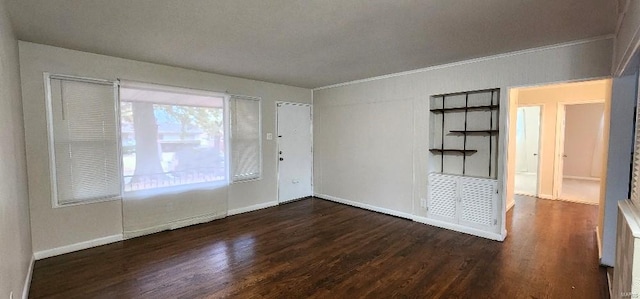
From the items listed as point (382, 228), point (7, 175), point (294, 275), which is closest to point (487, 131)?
point (382, 228)

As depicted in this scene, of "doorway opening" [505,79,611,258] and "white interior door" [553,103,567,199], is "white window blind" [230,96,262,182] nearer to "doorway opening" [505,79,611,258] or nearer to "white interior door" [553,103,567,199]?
"doorway opening" [505,79,611,258]

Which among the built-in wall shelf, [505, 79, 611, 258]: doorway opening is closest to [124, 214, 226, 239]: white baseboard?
the built-in wall shelf

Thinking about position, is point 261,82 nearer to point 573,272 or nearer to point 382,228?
point 382,228

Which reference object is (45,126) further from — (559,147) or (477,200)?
(559,147)

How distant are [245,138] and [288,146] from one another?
0.98 metres

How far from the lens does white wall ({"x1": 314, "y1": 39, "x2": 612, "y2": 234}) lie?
122 inches

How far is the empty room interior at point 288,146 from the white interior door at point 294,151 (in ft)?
0.21

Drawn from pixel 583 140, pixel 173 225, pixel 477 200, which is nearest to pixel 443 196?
pixel 477 200

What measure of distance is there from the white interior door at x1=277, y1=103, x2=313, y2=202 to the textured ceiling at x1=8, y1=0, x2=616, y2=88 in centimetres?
186

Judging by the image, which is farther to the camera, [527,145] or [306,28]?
[527,145]

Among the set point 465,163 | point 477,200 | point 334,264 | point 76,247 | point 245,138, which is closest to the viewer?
point 334,264

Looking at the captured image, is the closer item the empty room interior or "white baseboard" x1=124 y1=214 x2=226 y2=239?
the empty room interior

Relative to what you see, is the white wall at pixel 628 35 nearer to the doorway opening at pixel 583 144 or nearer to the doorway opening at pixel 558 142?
the doorway opening at pixel 558 142

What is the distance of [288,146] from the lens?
5.52 meters
